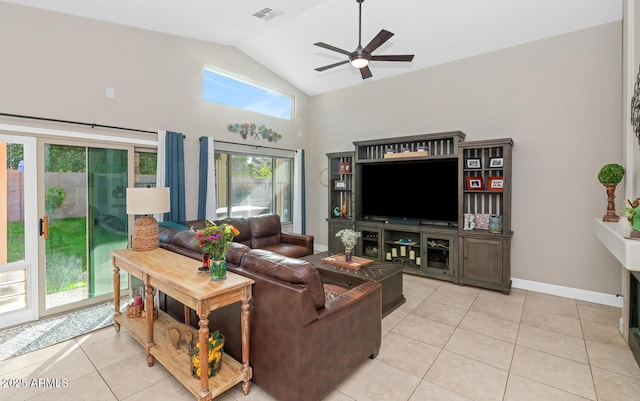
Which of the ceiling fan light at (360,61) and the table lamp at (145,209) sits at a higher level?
the ceiling fan light at (360,61)

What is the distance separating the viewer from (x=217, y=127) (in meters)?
5.11

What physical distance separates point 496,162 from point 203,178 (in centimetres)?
441

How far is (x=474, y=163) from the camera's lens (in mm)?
4391

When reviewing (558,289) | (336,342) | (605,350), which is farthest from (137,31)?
(558,289)

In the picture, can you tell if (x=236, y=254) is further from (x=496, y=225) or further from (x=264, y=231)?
(x=496, y=225)

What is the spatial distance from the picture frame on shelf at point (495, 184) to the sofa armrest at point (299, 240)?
2.81 metres

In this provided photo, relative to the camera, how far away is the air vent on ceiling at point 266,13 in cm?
398

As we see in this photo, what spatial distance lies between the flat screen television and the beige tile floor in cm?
172

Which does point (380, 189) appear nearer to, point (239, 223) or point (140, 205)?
point (239, 223)

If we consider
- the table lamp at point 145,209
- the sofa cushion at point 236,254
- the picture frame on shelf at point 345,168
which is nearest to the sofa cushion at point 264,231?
the picture frame on shelf at point 345,168

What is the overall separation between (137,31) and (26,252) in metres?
3.07

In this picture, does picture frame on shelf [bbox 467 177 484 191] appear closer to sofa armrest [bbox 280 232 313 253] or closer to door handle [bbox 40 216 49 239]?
sofa armrest [bbox 280 232 313 253]

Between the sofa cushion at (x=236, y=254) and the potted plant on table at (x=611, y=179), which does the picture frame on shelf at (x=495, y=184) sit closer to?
the potted plant on table at (x=611, y=179)

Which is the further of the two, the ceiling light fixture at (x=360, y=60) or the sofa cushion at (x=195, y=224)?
the sofa cushion at (x=195, y=224)
